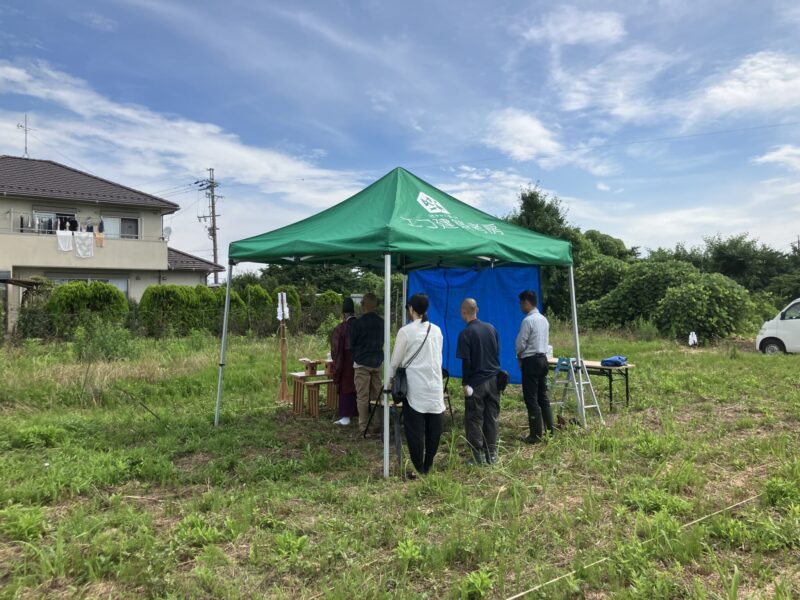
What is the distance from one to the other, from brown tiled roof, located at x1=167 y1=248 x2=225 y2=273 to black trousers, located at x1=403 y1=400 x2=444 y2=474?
21.5 meters

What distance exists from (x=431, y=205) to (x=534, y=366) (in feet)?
6.73

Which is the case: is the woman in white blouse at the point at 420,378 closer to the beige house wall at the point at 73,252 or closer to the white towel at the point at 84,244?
the white towel at the point at 84,244

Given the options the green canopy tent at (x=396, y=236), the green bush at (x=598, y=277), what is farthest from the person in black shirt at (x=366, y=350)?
the green bush at (x=598, y=277)

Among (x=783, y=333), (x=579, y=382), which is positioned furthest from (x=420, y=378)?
(x=783, y=333)

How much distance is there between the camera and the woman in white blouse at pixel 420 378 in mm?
4516

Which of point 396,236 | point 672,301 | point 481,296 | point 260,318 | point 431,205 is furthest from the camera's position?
point 672,301

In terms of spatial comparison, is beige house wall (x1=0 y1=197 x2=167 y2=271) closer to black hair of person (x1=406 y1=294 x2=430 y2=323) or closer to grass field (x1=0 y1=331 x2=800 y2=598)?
grass field (x1=0 y1=331 x2=800 y2=598)

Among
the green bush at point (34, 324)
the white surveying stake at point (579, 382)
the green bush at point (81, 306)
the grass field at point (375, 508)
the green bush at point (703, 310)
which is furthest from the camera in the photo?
the green bush at point (703, 310)

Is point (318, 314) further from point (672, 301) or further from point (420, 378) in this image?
point (420, 378)

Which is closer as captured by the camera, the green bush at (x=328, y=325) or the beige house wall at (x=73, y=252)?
the green bush at (x=328, y=325)

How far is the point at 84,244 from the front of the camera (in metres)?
19.7

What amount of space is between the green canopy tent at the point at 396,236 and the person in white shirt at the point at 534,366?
2.23 feet

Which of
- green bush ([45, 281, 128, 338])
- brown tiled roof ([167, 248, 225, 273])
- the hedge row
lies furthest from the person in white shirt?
brown tiled roof ([167, 248, 225, 273])

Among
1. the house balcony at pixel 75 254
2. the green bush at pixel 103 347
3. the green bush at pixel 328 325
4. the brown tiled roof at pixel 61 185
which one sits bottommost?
the green bush at pixel 103 347
